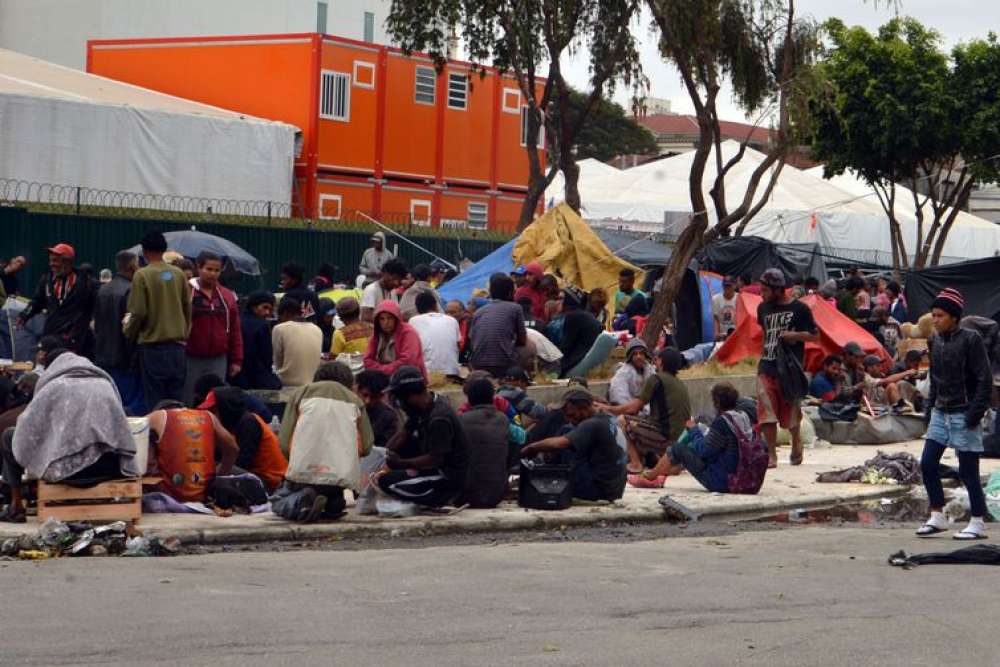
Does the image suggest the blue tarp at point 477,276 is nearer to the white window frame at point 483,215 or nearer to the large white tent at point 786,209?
the white window frame at point 483,215

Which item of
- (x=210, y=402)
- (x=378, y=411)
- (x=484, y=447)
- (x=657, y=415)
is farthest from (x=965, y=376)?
(x=210, y=402)

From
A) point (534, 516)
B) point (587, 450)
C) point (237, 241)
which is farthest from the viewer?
point (237, 241)

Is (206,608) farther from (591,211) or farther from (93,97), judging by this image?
(591,211)

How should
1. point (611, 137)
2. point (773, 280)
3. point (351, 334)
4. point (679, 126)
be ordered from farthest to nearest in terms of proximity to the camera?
point (679, 126) < point (611, 137) < point (773, 280) < point (351, 334)

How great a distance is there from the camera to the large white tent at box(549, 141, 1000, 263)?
47.9 metres

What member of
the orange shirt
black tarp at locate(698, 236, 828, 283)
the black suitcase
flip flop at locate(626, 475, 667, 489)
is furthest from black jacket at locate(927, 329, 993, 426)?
black tarp at locate(698, 236, 828, 283)

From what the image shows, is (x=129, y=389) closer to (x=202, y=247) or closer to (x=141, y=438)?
(x=141, y=438)

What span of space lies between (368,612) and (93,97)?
98.1 feet

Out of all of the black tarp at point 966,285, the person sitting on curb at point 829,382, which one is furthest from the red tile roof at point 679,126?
the person sitting on curb at point 829,382

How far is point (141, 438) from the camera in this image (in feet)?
38.3

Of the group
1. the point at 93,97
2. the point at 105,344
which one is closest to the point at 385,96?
the point at 93,97

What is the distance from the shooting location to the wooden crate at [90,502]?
1087 cm

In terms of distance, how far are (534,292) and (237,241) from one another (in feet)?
37.5

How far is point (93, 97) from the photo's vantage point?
36.3 m
